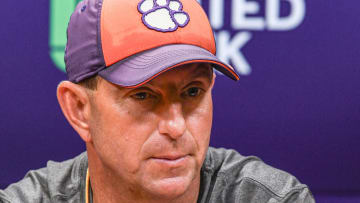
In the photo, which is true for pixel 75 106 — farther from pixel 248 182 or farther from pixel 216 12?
pixel 216 12

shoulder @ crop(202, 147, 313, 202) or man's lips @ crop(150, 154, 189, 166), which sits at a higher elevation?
man's lips @ crop(150, 154, 189, 166)

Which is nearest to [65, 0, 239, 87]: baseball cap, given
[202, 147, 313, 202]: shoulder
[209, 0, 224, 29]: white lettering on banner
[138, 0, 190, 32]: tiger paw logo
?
[138, 0, 190, 32]: tiger paw logo

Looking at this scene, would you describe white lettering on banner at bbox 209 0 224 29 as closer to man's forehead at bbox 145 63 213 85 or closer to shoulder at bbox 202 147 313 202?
shoulder at bbox 202 147 313 202

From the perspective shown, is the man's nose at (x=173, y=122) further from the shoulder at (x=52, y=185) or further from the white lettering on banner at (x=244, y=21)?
the white lettering on banner at (x=244, y=21)

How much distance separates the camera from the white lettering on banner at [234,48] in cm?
173

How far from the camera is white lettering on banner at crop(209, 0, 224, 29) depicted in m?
1.72

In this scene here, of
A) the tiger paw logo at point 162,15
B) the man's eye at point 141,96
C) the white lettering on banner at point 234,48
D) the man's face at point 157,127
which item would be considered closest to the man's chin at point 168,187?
the man's face at point 157,127

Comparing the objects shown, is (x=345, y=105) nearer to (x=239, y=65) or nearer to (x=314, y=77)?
(x=314, y=77)

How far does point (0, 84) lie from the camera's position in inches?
Result: 67.8

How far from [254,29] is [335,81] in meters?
0.31

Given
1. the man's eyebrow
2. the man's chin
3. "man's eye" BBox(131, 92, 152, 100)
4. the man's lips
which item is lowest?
the man's chin

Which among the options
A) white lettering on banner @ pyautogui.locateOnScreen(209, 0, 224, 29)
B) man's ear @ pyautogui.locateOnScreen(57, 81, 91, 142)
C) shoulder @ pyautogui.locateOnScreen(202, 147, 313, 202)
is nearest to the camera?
man's ear @ pyautogui.locateOnScreen(57, 81, 91, 142)

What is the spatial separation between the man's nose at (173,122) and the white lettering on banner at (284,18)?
0.83 metres

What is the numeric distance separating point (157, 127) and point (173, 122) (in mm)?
35
